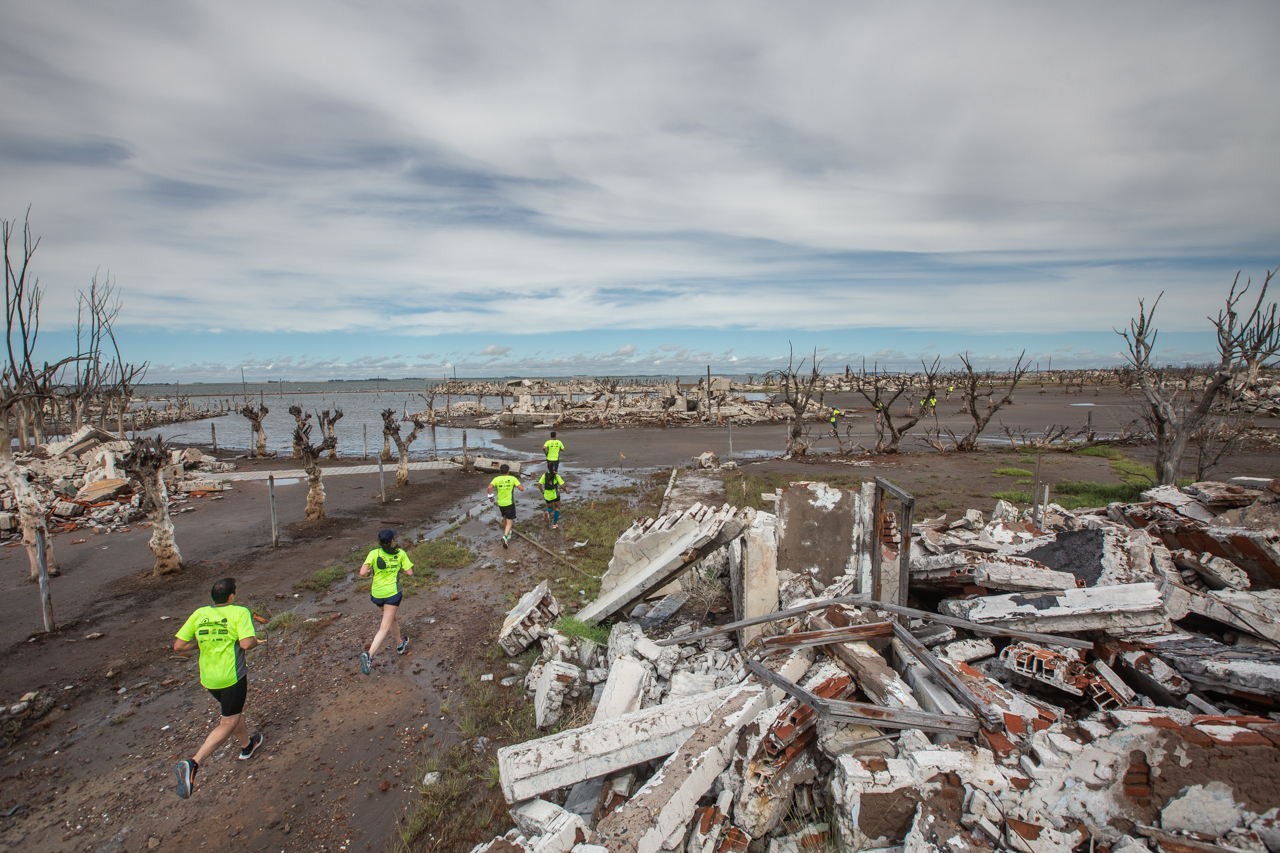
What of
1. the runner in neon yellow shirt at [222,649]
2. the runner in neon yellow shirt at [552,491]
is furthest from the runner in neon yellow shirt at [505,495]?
the runner in neon yellow shirt at [222,649]

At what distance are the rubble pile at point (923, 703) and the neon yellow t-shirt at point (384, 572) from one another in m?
1.49

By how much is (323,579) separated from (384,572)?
3.81m

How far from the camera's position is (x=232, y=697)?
4.63 meters

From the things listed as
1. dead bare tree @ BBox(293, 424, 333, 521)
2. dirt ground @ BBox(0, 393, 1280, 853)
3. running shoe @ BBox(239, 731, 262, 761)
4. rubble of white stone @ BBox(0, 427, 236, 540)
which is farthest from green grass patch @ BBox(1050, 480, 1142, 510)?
rubble of white stone @ BBox(0, 427, 236, 540)

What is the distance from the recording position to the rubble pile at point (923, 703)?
256 cm

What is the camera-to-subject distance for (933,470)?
17.2 m

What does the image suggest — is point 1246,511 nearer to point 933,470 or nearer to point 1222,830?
point 1222,830

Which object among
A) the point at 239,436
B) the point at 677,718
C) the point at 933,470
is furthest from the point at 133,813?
the point at 239,436

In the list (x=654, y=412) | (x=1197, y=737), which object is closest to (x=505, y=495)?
(x=1197, y=737)

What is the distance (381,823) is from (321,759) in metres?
1.10

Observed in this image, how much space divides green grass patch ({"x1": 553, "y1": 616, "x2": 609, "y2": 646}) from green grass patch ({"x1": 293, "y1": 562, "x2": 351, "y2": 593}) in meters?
4.76

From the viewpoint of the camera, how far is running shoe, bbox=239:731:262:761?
188 inches

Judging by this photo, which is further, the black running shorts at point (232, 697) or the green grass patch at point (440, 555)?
the green grass patch at point (440, 555)

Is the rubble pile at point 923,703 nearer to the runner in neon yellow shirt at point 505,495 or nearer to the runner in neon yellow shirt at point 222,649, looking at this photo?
the runner in neon yellow shirt at point 222,649
